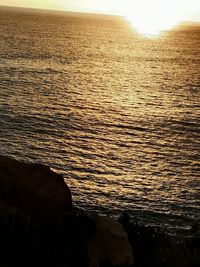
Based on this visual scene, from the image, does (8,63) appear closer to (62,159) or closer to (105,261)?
(62,159)

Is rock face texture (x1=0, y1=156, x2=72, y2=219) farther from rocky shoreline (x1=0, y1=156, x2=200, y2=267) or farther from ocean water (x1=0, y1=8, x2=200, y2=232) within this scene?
ocean water (x1=0, y1=8, x2=200, y2=232)

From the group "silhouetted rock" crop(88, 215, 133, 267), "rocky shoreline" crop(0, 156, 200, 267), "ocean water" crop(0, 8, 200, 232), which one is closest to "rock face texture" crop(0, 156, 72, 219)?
"rocky shoreline" crop(0, 156, 200, 267)

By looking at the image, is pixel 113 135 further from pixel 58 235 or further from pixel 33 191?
pixel 58 235

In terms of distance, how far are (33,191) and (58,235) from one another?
A: 14.7ft

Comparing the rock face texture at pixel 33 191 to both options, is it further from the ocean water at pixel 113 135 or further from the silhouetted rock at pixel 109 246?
the ocean water at pixel 113 135

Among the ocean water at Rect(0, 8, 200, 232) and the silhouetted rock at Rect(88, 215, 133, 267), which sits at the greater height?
the ocean water at Rect(0, 8, 200, 232)

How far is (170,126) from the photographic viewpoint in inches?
2500

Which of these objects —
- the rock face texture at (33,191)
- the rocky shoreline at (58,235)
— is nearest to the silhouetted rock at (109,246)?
the rocky shoreline at (58,235)

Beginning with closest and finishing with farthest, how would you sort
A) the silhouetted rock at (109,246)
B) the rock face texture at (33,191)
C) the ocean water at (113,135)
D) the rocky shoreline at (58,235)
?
the rocky shoreline at (58,235)
the silhouetted rock at (109,246)
the rock face texture at (33,191)
the ocean water at (113,135)

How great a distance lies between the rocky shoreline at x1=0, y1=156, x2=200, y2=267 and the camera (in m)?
14.0

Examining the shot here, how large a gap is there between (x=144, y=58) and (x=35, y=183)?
148 meters

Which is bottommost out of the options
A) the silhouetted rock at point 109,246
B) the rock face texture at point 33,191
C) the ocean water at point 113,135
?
the silhouetted rock at point 109,246

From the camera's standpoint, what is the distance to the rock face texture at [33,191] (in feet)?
62.6

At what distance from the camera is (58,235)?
15.9 metres
